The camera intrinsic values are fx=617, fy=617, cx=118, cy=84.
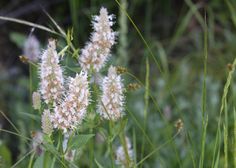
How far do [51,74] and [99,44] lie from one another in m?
0.22

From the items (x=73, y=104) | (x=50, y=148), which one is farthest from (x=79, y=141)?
(x=73, y=104)

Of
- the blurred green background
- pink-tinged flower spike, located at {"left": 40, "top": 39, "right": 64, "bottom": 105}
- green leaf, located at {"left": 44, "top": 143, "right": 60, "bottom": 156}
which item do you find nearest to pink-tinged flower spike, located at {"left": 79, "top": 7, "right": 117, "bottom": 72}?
pink-tinged flower spike, located at {"left": 40, "top": 39, "right": 64, "bottom": 105}

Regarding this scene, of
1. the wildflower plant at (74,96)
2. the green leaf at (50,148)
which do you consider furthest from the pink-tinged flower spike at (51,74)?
the green leaf at (50,148)

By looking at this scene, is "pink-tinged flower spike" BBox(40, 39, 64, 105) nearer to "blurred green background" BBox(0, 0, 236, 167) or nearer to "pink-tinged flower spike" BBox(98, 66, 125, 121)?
"pink-tinged flower spike" BBox(98, 66, 125, 121)

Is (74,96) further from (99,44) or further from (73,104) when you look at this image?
(99,44)

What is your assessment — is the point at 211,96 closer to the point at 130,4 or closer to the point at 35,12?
the point at 130,4

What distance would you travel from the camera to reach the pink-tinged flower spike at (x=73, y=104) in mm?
1416

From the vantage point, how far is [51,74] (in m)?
1.50

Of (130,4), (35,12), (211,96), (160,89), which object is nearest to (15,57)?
(35,12)

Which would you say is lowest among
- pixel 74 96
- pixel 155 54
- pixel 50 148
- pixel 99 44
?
pixel 50 148

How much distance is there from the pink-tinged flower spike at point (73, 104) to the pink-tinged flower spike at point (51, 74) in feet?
0.26

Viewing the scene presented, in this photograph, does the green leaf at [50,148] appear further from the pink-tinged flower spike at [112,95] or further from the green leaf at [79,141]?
the pink-tinged flower spike at [112,95]

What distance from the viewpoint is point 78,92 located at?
1.42 meters

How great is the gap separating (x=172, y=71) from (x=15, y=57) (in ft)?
3.74
